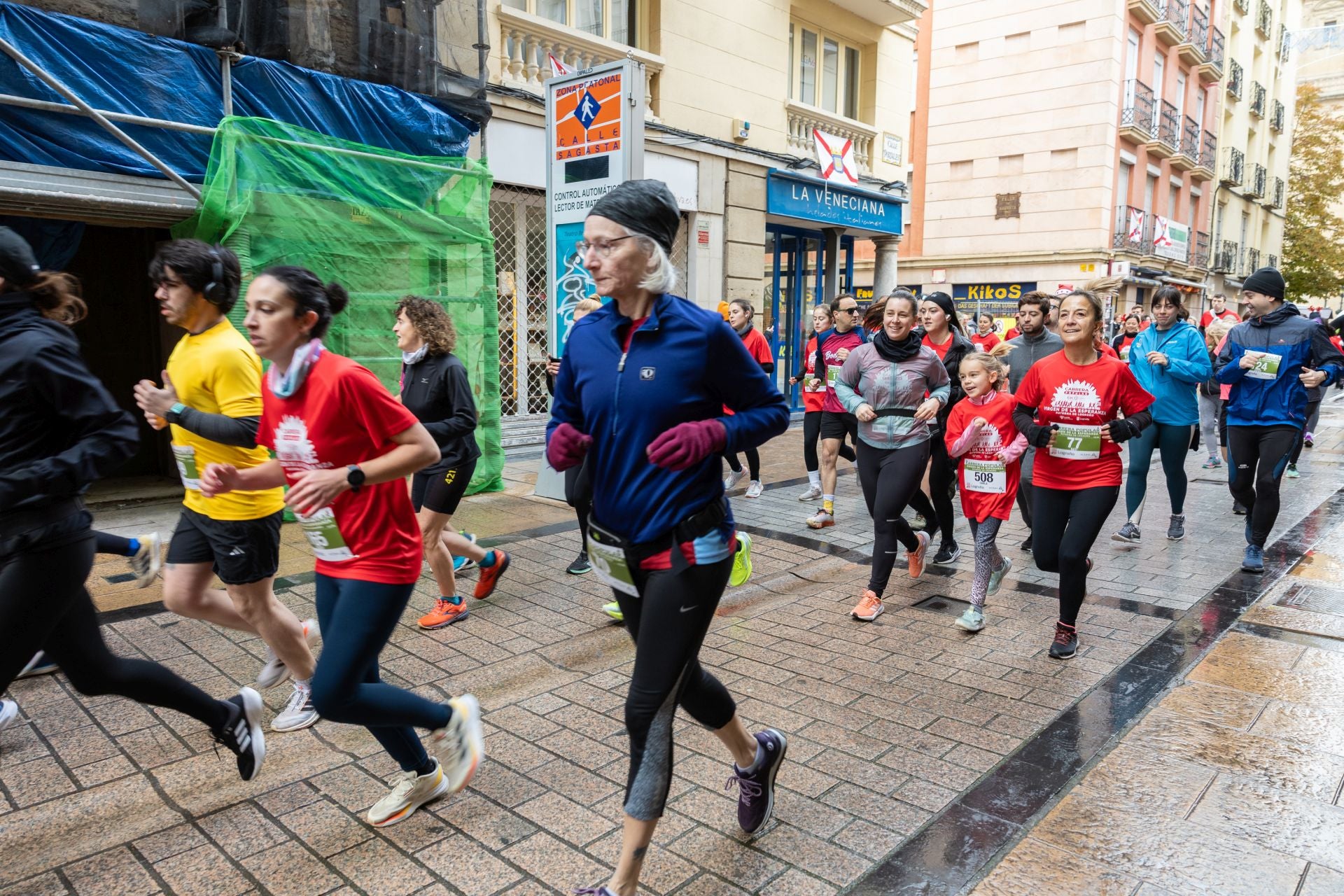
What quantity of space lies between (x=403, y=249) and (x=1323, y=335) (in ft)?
23.6

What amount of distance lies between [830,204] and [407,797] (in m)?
14.0

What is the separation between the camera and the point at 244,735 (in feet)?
10.4

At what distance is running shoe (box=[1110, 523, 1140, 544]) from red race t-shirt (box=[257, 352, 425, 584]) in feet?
20.8

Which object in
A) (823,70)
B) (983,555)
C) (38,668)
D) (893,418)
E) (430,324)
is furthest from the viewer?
(823,70)

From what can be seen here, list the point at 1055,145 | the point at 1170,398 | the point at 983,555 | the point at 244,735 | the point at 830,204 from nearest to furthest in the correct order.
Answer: the point at 244,735
the point at 983,555
the point at 1170,398
the point at 830,204
the point at 1055,145

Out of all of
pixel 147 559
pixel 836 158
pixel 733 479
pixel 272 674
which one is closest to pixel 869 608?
pixel 272 674

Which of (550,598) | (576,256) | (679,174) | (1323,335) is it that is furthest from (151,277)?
(679,174)

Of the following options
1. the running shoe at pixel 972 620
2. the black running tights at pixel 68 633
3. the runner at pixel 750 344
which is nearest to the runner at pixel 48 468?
the black running tights at pixel 68 633

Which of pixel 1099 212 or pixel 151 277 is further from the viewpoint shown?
pixel 1099 212

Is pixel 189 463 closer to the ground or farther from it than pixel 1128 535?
farther from it

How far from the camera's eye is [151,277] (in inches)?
131

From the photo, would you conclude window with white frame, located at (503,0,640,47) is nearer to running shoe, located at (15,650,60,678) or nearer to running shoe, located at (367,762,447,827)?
running shoe, located at (15,650,60,678)

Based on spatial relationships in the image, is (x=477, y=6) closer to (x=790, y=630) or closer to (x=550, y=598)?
(x=550, y=598)

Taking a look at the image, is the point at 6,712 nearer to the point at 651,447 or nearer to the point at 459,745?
the point at 459,745
